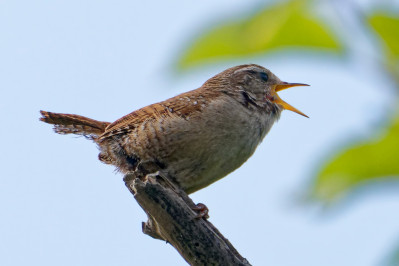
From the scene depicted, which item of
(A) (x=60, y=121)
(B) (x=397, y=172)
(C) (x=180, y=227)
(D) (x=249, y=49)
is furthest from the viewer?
(A) (x=60, y=121)

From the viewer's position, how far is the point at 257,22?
49.7 inches

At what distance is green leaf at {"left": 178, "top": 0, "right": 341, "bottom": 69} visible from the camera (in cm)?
130

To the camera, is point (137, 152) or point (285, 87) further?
point (285, 87)

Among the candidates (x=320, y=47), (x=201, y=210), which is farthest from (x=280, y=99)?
(x=320, y=47)

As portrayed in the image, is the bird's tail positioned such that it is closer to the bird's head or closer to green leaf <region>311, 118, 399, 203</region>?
the bird's head

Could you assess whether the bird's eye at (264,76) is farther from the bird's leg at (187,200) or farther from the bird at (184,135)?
the bird's leg at (187,200)

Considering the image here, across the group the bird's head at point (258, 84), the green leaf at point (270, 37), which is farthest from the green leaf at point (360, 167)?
the bird's head at point (258, 84)

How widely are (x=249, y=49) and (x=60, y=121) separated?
3.16 meters

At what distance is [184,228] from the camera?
9.04ft

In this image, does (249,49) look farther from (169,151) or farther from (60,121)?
(60,121)

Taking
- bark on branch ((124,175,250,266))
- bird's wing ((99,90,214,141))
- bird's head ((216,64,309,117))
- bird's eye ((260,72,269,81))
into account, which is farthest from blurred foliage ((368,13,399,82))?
bird's eye ((260,72,269,81))

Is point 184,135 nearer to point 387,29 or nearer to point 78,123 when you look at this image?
point 78,123

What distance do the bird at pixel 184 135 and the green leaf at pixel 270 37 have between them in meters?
2.23

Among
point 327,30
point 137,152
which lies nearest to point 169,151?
point 137,152
